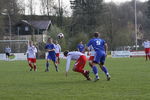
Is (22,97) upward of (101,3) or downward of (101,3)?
downward

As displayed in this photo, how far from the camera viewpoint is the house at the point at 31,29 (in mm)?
91363

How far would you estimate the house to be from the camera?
91.4 meters

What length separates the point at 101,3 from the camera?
82875mm

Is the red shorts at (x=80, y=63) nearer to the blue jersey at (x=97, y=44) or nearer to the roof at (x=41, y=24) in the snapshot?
the blue jersey at (x=97, y=44)

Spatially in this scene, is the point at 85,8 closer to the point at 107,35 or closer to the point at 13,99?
the point at 107,35

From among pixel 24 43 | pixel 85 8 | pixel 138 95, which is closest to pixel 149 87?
pixel 138 95

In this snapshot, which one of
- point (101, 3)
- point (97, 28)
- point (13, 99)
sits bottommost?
point (13, 99)

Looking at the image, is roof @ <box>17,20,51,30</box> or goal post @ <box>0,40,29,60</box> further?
roof @ <box>17,20,51,30</box>

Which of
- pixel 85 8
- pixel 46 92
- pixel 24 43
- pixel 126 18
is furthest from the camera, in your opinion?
pixel 126 18

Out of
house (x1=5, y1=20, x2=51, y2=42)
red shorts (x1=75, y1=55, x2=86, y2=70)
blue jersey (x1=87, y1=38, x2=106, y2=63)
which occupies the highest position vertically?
house (x1=5, y1=20, x2=51, y2=42)

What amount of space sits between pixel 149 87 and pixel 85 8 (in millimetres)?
69081

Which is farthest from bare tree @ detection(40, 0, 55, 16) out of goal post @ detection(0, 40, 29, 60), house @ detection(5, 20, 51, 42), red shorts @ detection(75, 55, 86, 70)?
red shorts @ detection(75, 55, 86, 70)

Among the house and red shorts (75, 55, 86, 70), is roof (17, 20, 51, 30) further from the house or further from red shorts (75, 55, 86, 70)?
red shorts (75, 55, 86, 70)

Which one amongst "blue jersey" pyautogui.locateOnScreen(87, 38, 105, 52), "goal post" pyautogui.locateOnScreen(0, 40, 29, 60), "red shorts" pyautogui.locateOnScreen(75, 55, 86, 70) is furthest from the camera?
"goal post" pyautogui.locateOnScreen(0, 40, 29, 60)
